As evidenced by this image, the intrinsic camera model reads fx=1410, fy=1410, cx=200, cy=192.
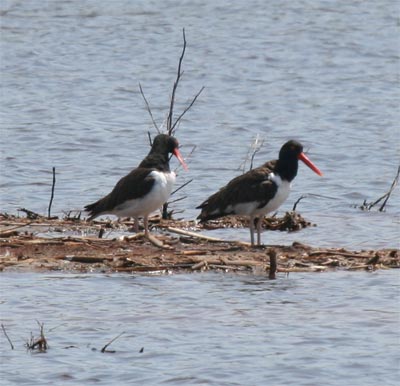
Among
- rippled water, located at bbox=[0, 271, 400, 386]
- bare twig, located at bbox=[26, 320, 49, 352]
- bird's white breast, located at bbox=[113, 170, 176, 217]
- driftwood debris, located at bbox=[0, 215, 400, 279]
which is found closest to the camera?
rippled water, located at bbox=[0, 271, 400, 386]

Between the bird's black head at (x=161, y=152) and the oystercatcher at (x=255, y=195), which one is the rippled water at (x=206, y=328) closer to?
the oystercatcher at (x=255, y=195)

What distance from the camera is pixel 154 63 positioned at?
27.0 meters

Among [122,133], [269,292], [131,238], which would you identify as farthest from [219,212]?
[122,133]

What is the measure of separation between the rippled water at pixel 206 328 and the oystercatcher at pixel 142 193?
1449 millimetres

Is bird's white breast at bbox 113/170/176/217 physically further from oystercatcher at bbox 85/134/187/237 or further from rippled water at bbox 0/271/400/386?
rippled water at bbox 0/271/400/386

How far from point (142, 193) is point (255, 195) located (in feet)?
3.63

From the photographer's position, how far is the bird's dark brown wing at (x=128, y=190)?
1382cm

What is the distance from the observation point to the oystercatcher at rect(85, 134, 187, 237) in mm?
13789

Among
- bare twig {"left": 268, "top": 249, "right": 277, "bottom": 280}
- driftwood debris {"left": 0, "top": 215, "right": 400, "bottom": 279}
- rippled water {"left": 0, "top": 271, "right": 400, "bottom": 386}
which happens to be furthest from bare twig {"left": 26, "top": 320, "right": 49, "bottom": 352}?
bare twig {"left": 268, "top": 249, "right": 277, "bottom": 280}

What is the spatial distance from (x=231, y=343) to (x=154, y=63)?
16.6 m

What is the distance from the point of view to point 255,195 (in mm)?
13805

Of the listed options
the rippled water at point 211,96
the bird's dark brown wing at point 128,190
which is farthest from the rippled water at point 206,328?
the rippled water at point 211,96

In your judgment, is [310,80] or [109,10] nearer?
[310,80]

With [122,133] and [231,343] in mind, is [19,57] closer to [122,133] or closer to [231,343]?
[122,133]
